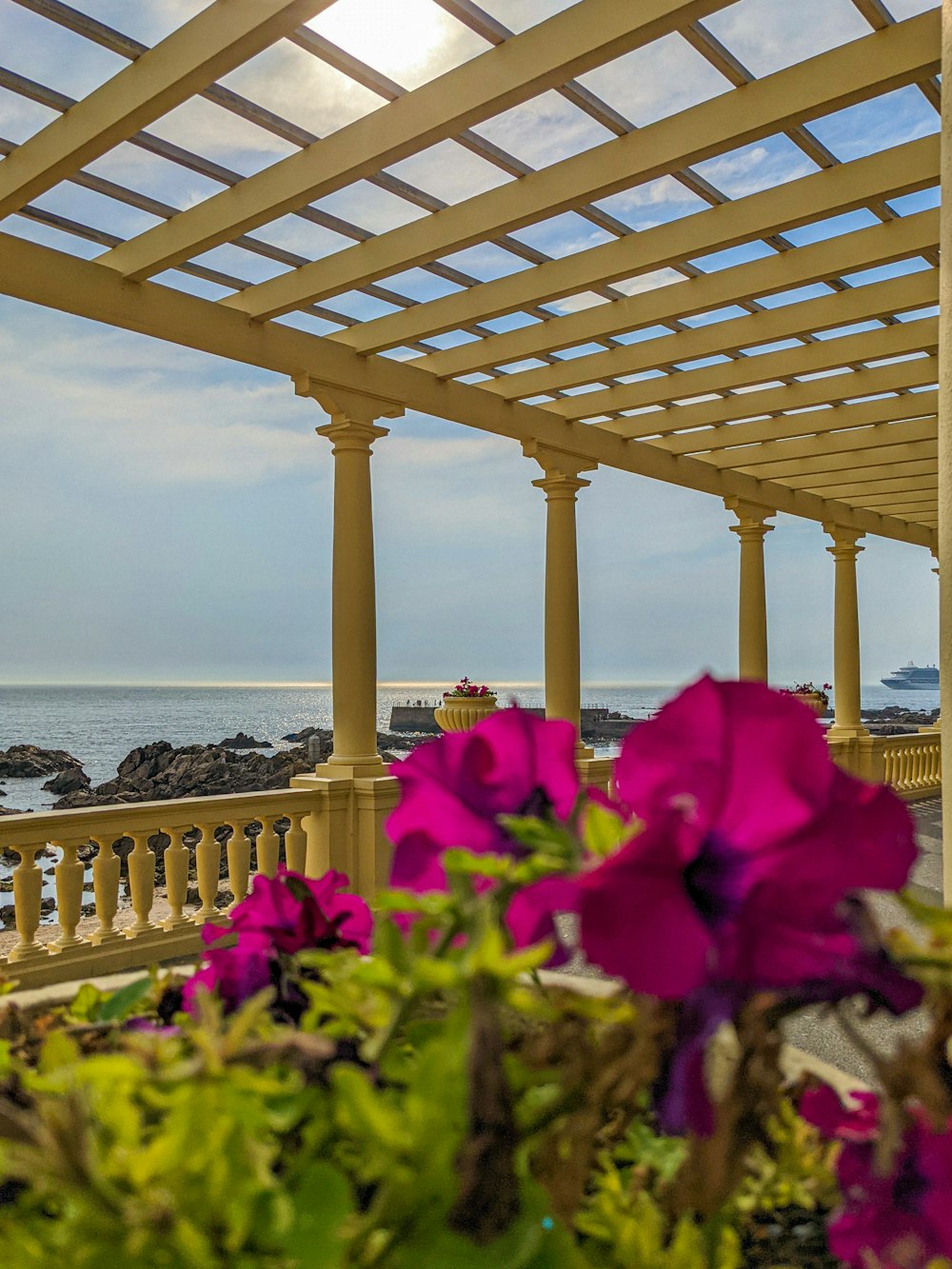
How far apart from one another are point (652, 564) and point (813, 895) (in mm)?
69357

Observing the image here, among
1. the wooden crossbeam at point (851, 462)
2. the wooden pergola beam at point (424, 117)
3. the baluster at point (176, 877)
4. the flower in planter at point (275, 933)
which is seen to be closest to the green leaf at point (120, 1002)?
the flower in planter at point (275, 933)

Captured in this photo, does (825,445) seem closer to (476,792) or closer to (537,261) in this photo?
(537,261)

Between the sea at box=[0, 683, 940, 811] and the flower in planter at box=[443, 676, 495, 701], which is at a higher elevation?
the flower in planter at box=[443, 676, 495, 701]

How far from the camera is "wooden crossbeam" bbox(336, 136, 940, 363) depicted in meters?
6.04

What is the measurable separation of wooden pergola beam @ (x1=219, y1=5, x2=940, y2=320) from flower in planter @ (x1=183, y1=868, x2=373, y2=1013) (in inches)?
195

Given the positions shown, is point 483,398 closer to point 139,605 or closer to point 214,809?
point 214,809

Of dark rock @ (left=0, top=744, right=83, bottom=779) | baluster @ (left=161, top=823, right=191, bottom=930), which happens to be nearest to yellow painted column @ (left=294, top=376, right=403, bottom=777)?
baluster @ (left=161, top=823, right=191, bottom=930)

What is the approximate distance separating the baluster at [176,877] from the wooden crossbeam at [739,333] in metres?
5.19

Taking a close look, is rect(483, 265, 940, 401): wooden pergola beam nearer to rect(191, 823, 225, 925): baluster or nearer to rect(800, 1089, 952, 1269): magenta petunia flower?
rect(191, 823, 225, 925): baluster

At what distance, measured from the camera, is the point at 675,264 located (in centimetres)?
698

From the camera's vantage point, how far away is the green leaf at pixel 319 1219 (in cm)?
38

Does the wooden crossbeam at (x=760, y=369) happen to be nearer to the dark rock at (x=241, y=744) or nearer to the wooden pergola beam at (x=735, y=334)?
the wooden pergola beam at (x=735, y=334)

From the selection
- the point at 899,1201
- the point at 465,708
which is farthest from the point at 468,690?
the point at 899,1201

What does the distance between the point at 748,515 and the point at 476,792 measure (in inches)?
548
